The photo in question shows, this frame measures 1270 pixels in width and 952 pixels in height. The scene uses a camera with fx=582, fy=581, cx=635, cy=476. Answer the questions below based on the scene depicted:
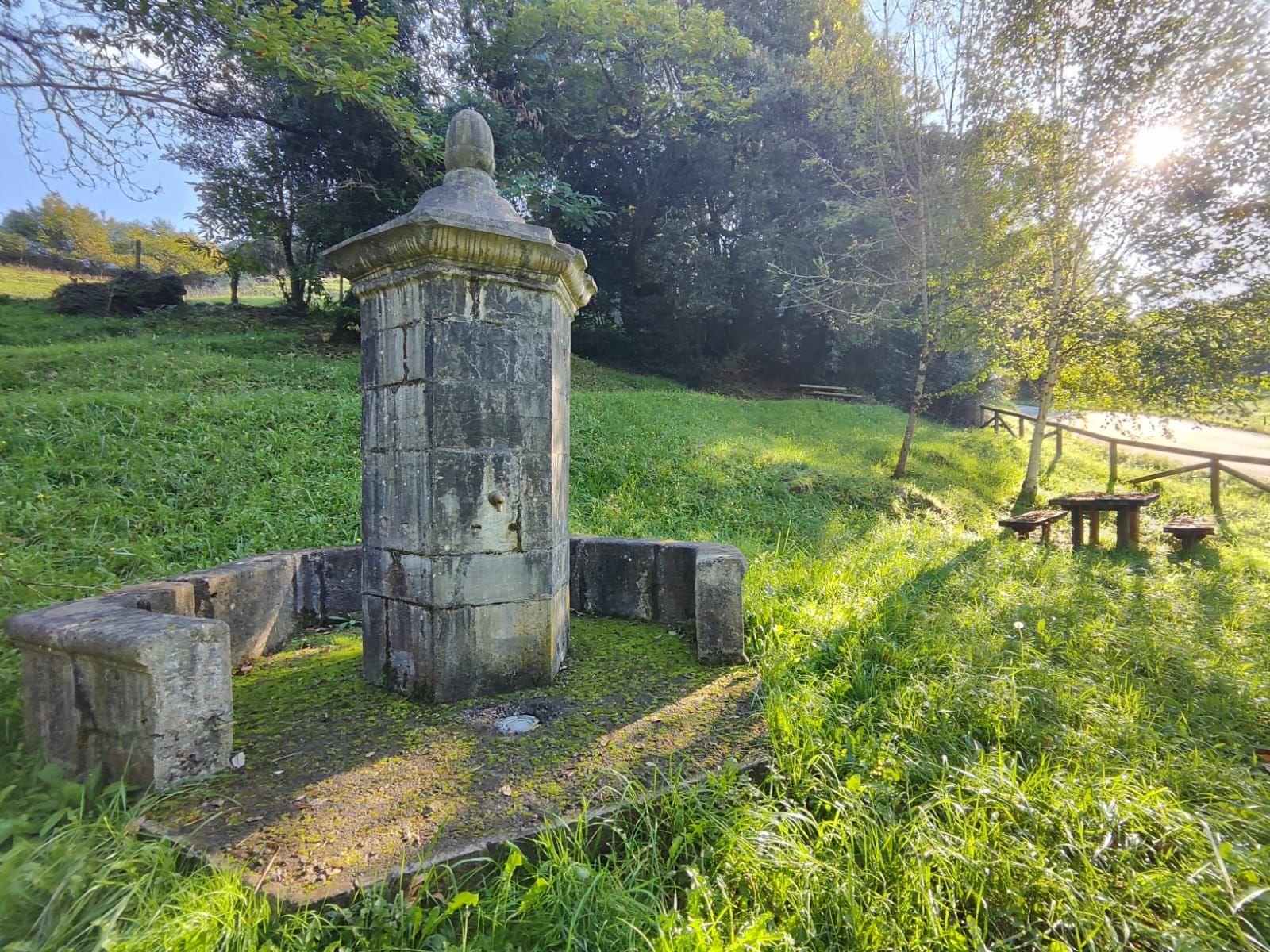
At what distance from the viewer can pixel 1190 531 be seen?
22.0ft

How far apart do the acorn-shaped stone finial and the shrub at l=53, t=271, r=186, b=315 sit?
52.3ft

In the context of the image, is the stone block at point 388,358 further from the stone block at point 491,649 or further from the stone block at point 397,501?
the stone block at point 491,649

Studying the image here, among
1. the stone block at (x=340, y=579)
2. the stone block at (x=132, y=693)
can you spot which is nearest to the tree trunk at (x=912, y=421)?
the stone block at (x=340, y=579)

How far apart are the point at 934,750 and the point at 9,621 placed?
368 centimetres

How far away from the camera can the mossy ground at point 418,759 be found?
1670mm

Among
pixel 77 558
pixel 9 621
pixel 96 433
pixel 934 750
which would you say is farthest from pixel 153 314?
pixel 934 750

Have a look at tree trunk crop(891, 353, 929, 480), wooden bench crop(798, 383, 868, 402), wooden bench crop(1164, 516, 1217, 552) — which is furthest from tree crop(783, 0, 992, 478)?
wooden bench crop(798, 383, 868, 402)

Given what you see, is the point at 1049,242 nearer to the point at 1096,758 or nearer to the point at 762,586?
the point at 762,586

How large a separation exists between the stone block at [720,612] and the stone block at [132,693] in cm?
204

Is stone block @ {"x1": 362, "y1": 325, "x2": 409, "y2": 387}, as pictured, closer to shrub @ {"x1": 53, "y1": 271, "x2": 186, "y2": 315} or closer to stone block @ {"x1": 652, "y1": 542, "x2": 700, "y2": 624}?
stone block @ {"x1": 652, "y1": 542, "x2": 700, "y2": 624}

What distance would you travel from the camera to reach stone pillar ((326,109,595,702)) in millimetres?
2514

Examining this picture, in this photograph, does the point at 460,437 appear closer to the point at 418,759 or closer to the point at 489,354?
the point at 489,354

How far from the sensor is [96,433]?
5855mm

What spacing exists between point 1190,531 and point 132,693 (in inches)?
369
